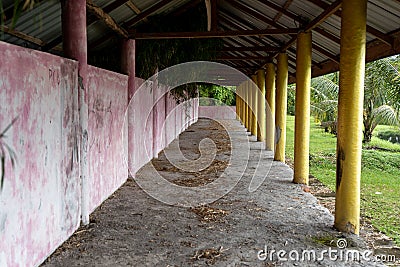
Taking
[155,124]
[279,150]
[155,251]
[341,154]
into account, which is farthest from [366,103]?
[155,251]

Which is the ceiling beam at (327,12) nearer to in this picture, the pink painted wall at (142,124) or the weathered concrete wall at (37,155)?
the weathered concrete wall at (37,155)

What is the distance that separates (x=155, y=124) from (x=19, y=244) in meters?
7.36

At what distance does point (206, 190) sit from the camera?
6965 mm

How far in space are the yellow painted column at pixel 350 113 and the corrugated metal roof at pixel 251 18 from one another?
0.46 m

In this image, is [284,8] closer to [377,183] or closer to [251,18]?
[251,18]

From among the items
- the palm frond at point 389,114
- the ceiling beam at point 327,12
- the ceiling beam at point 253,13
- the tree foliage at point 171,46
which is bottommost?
the palm frond at point 389,114

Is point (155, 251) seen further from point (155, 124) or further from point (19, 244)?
point (155, 124)

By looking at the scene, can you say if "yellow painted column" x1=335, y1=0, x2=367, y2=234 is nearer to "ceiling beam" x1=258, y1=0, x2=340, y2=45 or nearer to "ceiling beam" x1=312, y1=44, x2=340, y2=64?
"ceiling beam" x1=258, y1=0, x2=340, y2=45

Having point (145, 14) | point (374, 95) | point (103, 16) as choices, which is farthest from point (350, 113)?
point (374, 95)

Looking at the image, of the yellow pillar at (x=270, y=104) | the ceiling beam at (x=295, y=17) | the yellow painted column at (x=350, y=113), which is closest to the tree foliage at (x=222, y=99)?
the yellow pillar at (x=270, y=104)

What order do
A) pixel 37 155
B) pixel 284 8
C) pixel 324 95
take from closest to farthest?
pixel 37 155 < pixel 284 8 < pixel 324 95

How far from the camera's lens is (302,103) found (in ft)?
23.4

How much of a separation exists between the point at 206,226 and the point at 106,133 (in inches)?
87.5

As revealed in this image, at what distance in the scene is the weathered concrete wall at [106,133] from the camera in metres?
5.39
